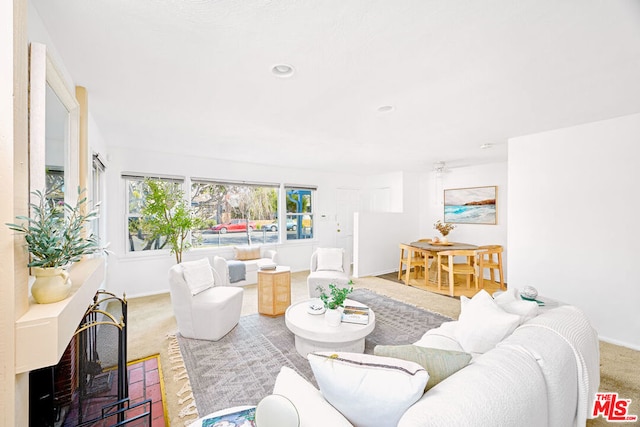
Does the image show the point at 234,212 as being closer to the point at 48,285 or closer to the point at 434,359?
the point at 48,285

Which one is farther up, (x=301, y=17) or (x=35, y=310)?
(x=301, y=17)

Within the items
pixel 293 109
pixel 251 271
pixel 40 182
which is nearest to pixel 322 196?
pixel 251 271

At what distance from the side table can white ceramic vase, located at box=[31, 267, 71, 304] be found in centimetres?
249

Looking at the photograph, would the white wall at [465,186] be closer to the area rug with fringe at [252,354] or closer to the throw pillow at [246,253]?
the area rug with fringe at [252,354]

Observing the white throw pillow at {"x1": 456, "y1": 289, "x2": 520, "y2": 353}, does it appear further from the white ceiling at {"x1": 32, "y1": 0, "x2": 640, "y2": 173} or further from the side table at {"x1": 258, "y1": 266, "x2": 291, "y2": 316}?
the side table at {"x1": 258, "y1": 266, "x2": 291, "y2": 316}

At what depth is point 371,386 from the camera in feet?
3.28

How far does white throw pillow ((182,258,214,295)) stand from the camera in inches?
116

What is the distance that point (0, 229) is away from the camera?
92 cm

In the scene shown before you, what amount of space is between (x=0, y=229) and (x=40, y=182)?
453 mm

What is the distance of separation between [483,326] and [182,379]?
2329 millimetres

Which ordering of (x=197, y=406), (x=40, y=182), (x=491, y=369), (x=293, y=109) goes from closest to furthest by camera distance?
(x=491, y=369) → (x=40, y=182) → (x=197, y=406) → (x=293, y=109)

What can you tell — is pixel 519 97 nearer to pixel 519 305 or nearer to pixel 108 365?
pixel 519 305

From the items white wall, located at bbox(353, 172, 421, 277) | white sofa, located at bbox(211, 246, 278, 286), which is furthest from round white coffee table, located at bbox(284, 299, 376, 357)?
white wall, located at bbox(353, 172, 421, 277)

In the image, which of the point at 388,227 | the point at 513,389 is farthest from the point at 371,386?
the point at 388,227
